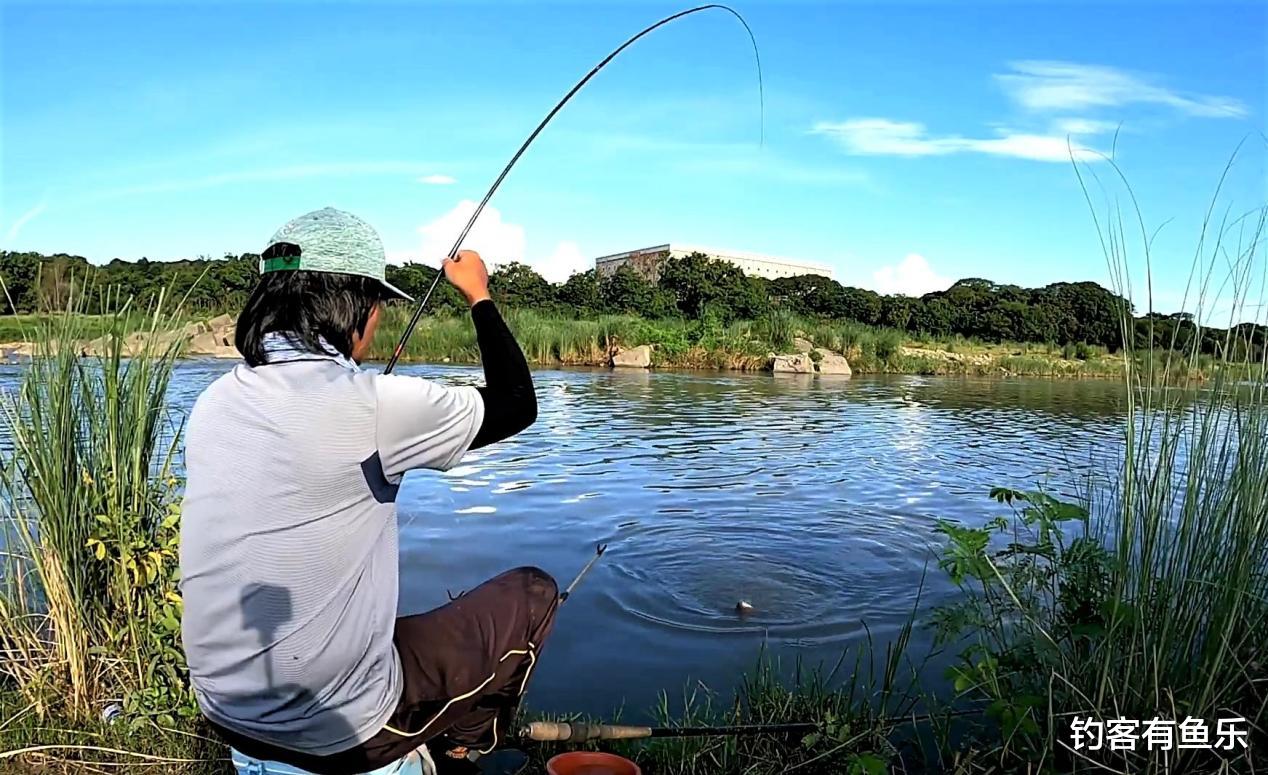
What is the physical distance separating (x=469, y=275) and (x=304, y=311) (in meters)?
0.53

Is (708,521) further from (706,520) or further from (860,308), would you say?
(860,308)

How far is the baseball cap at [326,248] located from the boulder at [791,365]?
2547cm

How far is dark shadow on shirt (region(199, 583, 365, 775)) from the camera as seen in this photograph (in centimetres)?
205

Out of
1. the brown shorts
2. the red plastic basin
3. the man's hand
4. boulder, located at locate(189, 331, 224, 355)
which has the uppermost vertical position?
the man's hand

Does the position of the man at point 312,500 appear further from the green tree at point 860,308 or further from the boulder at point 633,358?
the green tree at point 860,308

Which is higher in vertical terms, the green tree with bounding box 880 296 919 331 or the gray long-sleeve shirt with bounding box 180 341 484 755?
the green tree with bounding box 880 296 919 331

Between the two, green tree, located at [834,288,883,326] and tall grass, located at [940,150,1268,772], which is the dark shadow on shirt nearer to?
tall grass, located at [940,150,1268,772]

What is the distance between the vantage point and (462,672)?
2.49m

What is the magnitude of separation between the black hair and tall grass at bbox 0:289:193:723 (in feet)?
4.94

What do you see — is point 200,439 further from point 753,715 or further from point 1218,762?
point 1218,762

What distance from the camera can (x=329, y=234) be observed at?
221 centimetres

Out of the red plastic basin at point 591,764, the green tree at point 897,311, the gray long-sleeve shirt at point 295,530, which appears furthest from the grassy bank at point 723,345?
the gray long-sleeve shirt at point 295,530

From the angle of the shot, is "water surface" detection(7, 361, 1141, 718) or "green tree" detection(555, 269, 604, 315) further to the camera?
"green tree" detection(555, 269, 604, 315)

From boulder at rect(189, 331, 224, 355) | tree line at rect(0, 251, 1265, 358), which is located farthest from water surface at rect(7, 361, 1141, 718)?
boulder at rect(189, 331, 224, 355)
